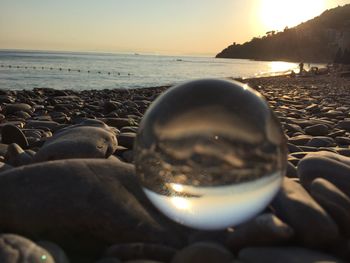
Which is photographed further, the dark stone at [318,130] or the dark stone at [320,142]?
the dark stone at [318,130]

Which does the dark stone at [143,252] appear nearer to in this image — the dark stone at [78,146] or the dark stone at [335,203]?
the dark stone at [335,203]

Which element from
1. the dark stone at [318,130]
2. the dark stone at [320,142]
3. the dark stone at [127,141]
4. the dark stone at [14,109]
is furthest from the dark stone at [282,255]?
the dark stone at [14,109]

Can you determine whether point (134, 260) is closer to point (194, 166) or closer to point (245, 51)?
point (194, 166)

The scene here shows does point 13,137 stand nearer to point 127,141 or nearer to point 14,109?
point 127,141

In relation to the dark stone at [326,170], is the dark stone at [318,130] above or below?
below

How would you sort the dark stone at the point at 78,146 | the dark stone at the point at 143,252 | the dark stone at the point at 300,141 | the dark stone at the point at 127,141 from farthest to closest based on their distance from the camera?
the dark stone at the point at 300,141, the dark stone at the point at 127,141, the dark stone at the point at 78,146, the dark stone at the point at 143,252

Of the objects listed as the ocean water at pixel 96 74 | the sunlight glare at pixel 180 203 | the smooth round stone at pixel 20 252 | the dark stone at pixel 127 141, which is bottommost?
the ocean water at pixel 96 74

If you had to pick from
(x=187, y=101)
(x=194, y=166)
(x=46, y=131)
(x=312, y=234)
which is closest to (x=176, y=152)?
(x=194, y=166)
